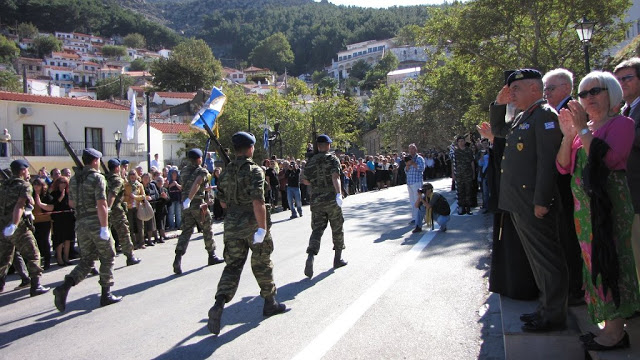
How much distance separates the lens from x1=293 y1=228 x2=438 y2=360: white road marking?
452 centimetres

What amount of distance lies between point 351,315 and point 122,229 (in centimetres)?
581

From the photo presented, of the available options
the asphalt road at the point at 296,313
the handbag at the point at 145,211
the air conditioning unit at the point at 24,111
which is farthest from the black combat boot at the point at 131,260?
the air conditioning unit at the point at 24,111

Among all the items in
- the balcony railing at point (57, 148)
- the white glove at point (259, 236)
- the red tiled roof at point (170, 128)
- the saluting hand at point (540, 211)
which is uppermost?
the red tiled roof at point (170, 128)

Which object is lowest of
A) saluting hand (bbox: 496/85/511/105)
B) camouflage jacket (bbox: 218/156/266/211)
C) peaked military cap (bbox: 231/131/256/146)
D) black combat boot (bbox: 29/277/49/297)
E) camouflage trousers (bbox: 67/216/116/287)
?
black combat boot (bbox: 29/277/49/297)

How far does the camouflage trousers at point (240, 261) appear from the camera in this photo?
208 inches

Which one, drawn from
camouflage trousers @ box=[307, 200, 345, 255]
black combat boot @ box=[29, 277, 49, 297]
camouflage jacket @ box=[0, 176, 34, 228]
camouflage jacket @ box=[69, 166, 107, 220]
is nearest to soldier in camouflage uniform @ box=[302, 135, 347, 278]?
camouflage trousers @ box=[307, 200, 345, 255]

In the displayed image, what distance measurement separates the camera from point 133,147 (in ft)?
141

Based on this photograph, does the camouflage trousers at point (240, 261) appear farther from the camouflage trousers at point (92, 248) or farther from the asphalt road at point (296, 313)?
the camouflage trousers at point (92, 248)

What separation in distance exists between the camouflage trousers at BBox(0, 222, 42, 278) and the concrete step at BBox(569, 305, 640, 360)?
23.9 ft

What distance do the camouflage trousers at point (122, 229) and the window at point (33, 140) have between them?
105 feet

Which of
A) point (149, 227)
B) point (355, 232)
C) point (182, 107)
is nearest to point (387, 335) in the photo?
point (355, 232)

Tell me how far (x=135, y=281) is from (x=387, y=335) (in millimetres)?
4792

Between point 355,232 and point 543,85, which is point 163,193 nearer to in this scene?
point 355,232

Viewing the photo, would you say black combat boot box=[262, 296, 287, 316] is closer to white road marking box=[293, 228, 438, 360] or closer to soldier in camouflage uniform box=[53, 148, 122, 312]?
white road marking box=[293, 228, 438, 360]
